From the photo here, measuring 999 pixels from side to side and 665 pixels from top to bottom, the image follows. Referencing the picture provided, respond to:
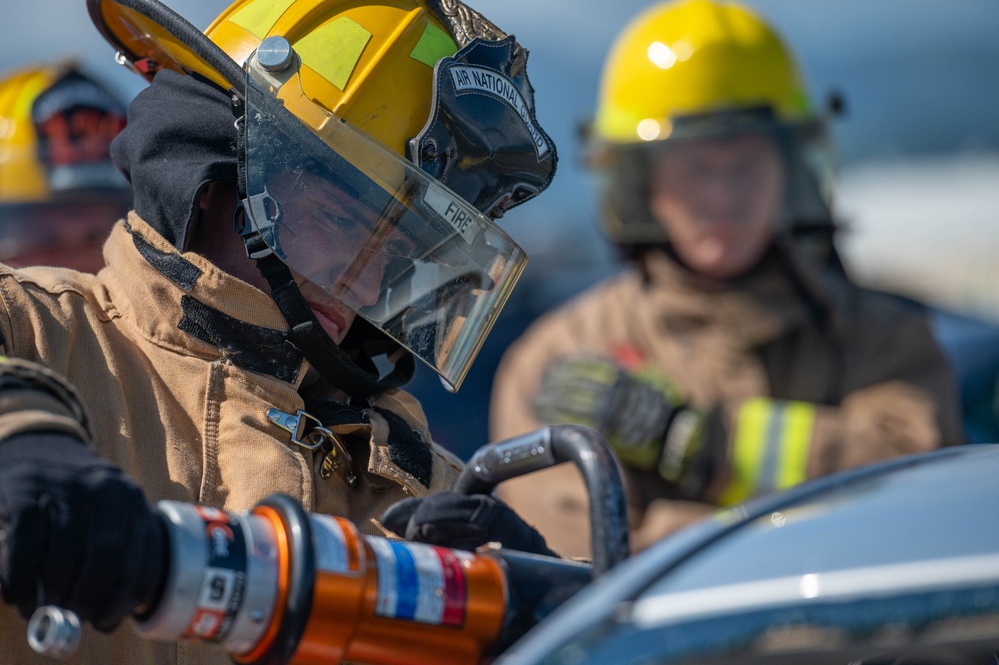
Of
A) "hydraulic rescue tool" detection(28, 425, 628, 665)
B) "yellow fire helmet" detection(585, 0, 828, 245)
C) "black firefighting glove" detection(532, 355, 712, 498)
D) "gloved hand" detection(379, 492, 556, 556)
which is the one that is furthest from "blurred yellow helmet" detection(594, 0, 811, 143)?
"hydraulic rescue tool" detection(28, 425, 628, 665)

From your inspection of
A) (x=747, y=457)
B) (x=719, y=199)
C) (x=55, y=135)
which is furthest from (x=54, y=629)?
(x=55, y=135)

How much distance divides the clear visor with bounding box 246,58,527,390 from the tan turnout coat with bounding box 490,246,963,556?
174 cm

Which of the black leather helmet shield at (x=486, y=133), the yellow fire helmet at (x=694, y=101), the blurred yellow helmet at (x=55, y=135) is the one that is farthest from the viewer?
the blurred yellow helmet at (x=55, y=135)

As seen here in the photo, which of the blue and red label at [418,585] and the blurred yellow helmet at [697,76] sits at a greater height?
the blurred yellow helmet at [697,76]

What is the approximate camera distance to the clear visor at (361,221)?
6.12 feet

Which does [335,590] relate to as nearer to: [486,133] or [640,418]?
[486,133]

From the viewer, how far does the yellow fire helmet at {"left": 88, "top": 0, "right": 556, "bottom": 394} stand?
73.8 inches

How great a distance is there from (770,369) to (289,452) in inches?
96.5

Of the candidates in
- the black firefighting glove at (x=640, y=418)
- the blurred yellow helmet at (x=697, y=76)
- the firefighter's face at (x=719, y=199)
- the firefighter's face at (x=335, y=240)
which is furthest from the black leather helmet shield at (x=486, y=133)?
the blurred yellow helmet at (x=697, y=76)

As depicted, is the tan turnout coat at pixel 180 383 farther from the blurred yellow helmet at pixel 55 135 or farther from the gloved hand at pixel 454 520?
the blurred yellow helmet at pixel 55 135

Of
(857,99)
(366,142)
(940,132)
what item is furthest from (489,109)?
(857,99)

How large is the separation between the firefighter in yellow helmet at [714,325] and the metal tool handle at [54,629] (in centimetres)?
251

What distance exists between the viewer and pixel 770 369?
3.91m

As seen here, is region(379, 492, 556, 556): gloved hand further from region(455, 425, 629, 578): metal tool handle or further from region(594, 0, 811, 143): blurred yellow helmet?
region(594, 0, 811, 143): blurred yellow helmet
